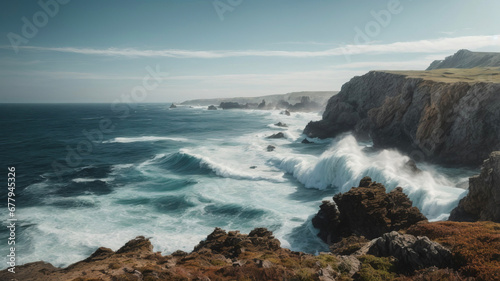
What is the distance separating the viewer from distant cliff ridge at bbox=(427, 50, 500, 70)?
81.6 meters

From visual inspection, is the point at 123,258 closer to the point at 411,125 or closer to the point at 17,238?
the point at 17,238

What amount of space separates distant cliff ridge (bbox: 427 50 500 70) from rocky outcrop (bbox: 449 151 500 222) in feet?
271

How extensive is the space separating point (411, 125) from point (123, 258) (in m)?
46.9

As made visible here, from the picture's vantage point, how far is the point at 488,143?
3316 cm

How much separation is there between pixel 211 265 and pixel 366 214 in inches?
492

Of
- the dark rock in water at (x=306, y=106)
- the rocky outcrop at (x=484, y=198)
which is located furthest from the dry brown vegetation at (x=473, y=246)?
the dark rock in water at (x=306, y=106)

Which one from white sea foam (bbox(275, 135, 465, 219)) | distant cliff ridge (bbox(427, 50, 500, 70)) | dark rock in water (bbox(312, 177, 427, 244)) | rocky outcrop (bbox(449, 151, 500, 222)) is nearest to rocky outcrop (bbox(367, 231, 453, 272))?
dark rock in water (bbox(312, 177, 427, 244))

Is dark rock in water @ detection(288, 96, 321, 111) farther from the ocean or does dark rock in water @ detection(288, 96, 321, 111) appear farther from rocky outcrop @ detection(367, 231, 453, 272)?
rocky outcrop @ detection(367, 231, 453, 272)

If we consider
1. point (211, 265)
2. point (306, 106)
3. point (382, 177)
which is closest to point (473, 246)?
point (211, 265)

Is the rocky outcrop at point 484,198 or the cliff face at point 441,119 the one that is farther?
the cliff face at point 441,119

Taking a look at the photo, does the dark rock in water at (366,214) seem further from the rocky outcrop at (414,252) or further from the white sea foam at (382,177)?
the rocky outcrop at (414,252)

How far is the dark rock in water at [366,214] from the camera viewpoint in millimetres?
18500
